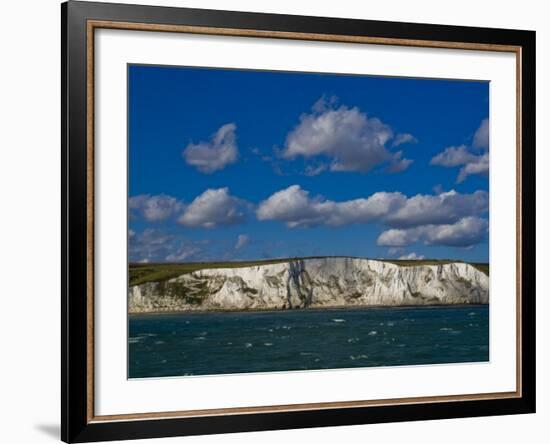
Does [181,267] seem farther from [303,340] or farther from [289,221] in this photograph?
[303,340]

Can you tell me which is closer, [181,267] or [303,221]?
[181,267]

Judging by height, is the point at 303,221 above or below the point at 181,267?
above

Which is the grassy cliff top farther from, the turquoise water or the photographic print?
the turquoise water

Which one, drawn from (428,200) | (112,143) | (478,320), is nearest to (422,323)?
(478,320)

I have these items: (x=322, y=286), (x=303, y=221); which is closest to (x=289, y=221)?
(x=303, y=221)

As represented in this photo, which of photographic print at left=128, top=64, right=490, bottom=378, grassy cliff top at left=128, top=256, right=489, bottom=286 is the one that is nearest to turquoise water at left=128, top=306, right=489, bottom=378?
photographic print at left=128, top=64, right=490, bottom=378

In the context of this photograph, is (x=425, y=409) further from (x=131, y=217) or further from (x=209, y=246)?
(x=131, y=217)

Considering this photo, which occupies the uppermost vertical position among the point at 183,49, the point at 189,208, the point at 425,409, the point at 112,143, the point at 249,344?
the point at 183,49
